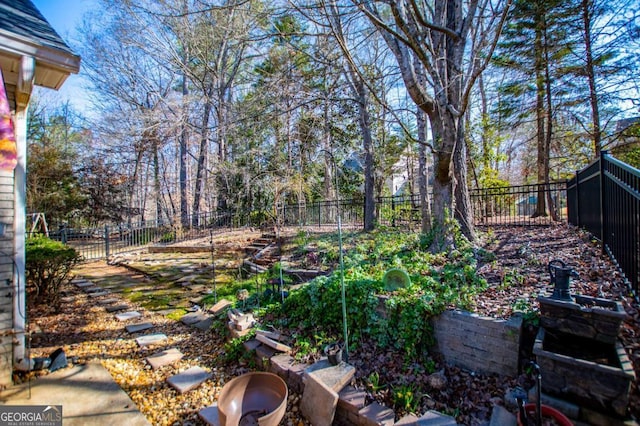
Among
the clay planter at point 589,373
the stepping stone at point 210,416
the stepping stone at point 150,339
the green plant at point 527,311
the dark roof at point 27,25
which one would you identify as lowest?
the stepping stone at point 210,416

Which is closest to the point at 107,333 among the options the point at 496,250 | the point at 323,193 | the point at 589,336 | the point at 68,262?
Answer: the point at 68,262

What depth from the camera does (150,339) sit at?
140 inches

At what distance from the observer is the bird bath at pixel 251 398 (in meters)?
2.02

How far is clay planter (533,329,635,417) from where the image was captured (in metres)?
1.64

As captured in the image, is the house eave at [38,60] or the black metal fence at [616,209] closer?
the black metal fence at [616,209]

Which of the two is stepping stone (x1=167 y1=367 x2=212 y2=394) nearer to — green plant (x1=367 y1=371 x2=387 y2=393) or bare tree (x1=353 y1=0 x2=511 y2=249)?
green plant (x1=367 y1=371 x2=387 y2=393)

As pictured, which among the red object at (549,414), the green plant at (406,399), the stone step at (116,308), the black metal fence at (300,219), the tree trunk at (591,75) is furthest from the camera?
the black metal fence at (300,219)

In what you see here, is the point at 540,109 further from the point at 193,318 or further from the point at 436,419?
the point at 193,318

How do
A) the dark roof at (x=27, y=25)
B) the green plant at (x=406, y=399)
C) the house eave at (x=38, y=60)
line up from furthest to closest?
the dark roof at (x=27, y=25)
the house eave at (x=38, y=60)
the green plant at (x=406, y=399)

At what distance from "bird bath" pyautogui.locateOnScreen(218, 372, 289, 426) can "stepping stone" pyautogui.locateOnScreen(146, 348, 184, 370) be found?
4.46ft

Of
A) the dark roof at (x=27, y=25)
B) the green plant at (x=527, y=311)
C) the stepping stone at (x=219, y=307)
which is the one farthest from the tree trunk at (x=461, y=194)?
the dark roof at (x=27, y=25)

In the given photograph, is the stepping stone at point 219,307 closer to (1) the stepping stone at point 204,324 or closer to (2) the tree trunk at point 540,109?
(1) the stepping stone at point 204,324

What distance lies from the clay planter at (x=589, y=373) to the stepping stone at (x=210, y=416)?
227cm

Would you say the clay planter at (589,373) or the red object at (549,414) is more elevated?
the clay planter at (589,373)
